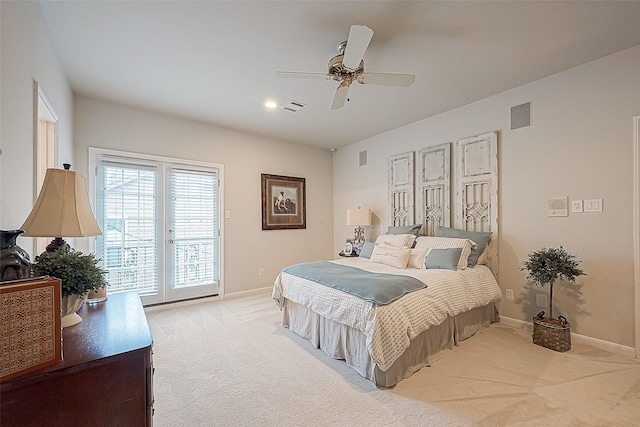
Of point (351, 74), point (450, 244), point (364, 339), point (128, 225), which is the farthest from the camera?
point (128, 225)

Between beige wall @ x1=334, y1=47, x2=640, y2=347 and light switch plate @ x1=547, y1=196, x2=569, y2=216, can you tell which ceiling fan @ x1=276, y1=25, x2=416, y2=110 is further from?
light switch plate @ x1=547, y1=196, x2=569, y2=216

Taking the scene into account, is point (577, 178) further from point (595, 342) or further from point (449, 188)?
point (595, 342)

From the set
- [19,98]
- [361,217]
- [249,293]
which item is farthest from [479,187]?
[19,98]

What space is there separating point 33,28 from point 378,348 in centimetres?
311

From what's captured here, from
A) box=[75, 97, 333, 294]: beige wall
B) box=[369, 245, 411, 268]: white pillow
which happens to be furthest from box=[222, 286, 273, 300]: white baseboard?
box=[369, 245, 411, 268]: white pillow

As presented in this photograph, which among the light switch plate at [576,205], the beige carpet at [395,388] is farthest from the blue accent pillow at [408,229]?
the light switch plate at [576,205]

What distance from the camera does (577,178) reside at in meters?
2.77

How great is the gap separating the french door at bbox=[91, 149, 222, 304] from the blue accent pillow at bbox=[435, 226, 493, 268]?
10.7 ft

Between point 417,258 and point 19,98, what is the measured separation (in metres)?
3.48

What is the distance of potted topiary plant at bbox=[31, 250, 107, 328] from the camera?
118 centimetres

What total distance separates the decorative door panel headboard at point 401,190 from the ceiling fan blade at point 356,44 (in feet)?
7.84

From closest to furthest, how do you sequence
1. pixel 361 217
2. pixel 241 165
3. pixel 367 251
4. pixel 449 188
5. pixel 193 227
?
pixel 449 188, pixel 367 251, pixel 193 227, pixel 241 165, pixel 361 217

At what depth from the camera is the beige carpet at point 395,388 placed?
69.2 inches

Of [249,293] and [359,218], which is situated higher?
[359,218]
